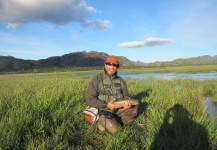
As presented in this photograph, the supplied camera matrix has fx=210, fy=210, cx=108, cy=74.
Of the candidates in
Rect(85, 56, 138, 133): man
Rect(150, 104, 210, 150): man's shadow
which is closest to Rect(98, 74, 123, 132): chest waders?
Rect(85, 56, 138, 133): man

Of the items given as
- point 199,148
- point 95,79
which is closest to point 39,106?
point 95,79

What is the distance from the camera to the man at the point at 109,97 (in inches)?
198

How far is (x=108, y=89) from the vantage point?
5.40 metres

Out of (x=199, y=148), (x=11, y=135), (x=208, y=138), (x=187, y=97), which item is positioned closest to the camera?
(x=11, y=135)

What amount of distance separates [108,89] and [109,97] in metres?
0.21

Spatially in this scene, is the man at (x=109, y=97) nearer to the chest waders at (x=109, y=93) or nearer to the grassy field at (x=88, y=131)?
the chest waders at (x=109, y=93)

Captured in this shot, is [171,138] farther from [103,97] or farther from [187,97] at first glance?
[187,97]

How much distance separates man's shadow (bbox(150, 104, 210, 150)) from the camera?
404 cm

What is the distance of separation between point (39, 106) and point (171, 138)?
3.40m

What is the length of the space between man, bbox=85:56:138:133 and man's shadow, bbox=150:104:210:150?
985 mm

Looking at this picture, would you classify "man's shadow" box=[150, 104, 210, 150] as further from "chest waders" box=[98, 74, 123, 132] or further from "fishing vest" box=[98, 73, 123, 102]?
"fishing vest" box=[98, 73, 123, 102]

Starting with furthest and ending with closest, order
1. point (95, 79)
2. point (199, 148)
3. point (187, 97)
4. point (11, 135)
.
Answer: point (187, 97) < point (95, 79) < point (199, 148) < point (11, 135)

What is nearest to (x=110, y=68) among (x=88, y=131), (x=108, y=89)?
(x=108, y=89)

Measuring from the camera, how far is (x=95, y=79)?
5.31m
